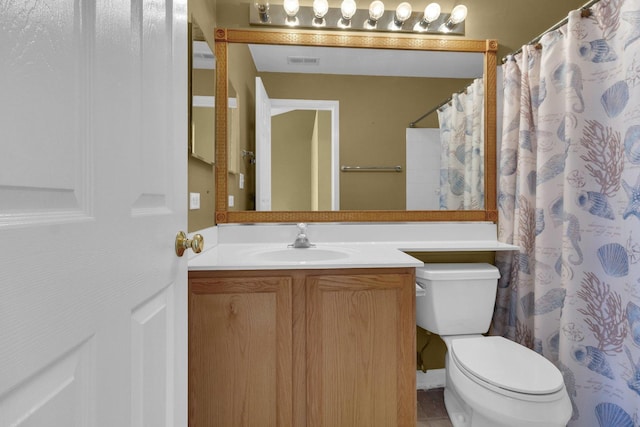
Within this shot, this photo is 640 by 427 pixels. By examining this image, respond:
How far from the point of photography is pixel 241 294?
123 centimetres

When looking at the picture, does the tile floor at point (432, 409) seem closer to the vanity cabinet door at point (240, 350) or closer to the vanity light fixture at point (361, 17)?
the vanity cabinet door at point (240, 350)

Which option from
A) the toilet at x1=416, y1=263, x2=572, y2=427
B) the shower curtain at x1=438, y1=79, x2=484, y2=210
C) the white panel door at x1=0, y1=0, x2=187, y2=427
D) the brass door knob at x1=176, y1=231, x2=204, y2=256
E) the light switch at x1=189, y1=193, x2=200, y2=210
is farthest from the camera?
the shower curtain at x1=438, y1=79, x2=484, y2=210

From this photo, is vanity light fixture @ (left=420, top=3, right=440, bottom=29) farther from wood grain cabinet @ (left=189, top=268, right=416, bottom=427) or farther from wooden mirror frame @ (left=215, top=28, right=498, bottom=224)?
wood grain cabinet @ (left=189, top=268, right=416, bottom=427)

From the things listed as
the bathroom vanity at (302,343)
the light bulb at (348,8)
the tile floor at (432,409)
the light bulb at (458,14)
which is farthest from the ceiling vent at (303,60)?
the tile floor at (432,409)

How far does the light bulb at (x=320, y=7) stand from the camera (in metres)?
1.72

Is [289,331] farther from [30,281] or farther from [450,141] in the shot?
[450,141]

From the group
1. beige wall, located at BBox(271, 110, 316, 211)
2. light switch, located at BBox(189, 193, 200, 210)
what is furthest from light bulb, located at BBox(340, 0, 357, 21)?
light switch, located at BBox(189, 193, 200, 210)

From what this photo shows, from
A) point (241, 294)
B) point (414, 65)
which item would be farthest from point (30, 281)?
point (414, 65)

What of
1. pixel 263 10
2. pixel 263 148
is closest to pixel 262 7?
pixel 263 10

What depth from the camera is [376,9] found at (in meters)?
1.74

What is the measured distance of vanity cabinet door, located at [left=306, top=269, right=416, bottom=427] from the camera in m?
1.24

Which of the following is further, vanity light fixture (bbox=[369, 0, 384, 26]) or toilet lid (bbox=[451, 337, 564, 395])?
vanity light fixture (bbox=[369, 0, 384, 26])

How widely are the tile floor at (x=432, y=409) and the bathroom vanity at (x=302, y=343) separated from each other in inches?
17.3

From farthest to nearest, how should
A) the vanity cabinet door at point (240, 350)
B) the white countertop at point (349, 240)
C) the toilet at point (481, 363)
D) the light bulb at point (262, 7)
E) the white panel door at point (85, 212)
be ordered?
the light bulb at point (262, 7) < the white countertop at point (349, 240) < the vanity cabinet door at point (240, 350) < the toilet at point (481, 363) < the white panel door at point (85, 212)
